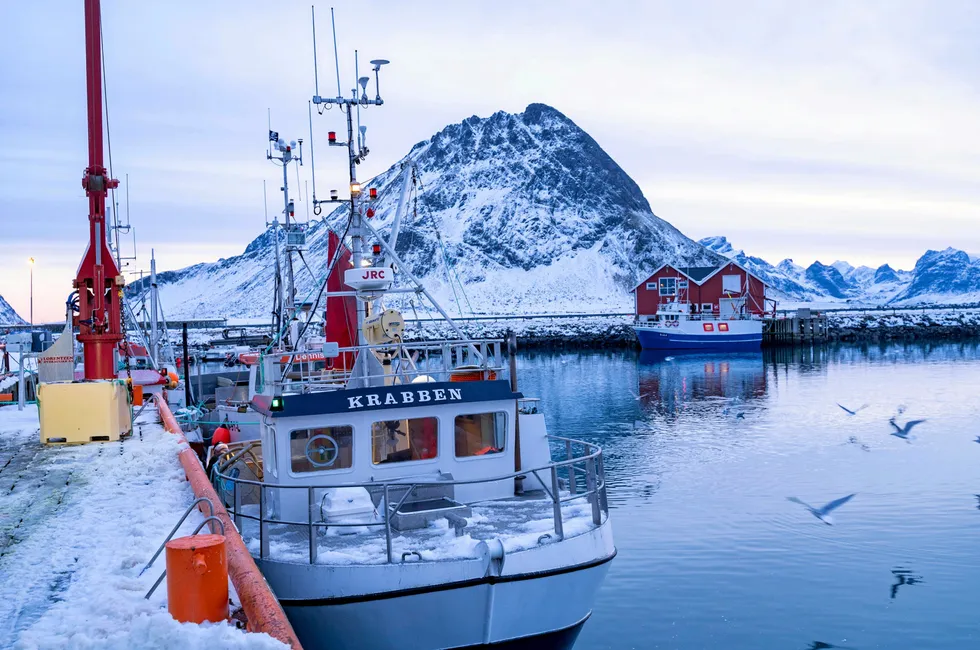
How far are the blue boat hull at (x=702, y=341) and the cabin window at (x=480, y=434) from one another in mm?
82743

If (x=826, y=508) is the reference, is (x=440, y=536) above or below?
above

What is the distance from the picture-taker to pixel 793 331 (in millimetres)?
104875

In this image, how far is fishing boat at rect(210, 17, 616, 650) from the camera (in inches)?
423

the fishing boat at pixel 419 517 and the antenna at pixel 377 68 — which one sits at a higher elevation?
the antenna at pixel 377 68

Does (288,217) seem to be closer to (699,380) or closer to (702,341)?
(699,380)

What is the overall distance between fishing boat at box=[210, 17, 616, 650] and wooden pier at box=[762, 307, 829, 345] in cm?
9277

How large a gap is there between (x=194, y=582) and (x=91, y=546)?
386 centimetres

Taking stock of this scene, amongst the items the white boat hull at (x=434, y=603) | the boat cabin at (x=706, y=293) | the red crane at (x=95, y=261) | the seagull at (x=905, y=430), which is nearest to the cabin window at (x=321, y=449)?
the white boat hull at (x=434, y=603)

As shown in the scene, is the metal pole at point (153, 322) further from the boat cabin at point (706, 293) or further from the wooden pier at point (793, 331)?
the wooden pier at point (793, 331)

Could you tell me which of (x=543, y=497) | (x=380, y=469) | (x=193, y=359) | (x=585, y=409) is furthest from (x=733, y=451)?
(x=193, y=359)

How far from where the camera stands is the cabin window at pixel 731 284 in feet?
346

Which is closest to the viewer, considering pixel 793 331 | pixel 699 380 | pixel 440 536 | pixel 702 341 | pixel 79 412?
pixel 440 536

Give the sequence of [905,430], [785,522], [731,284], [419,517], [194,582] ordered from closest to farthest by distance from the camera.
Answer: [194,582]
[419,517]
[785,522]
[905,430]
[731,284]

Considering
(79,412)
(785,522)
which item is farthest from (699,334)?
(79,412)
